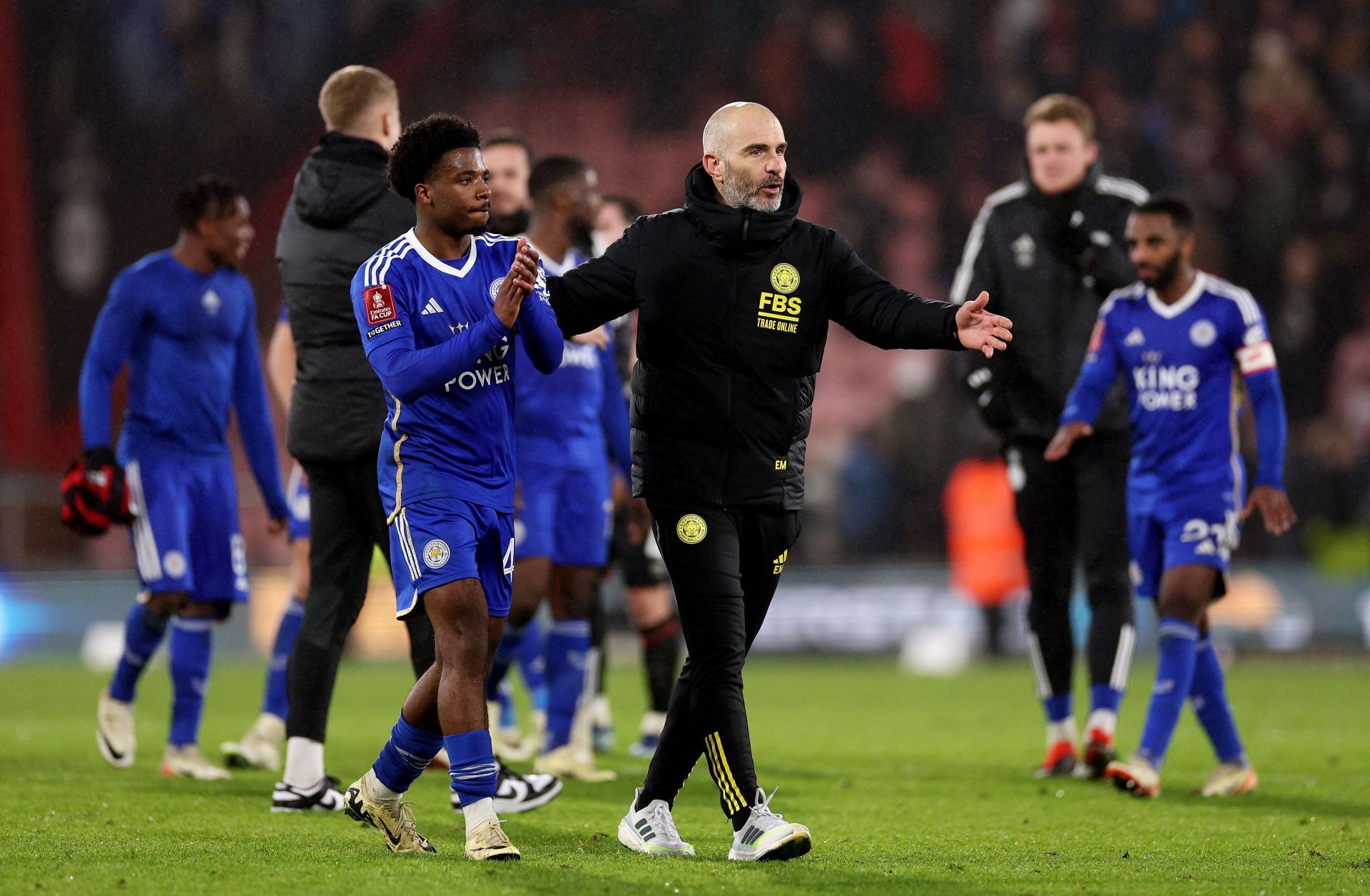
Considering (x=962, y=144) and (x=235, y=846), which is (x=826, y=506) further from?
(x=235, y=846)

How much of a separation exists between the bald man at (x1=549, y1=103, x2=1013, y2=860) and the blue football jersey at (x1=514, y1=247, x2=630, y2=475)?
1997 mm

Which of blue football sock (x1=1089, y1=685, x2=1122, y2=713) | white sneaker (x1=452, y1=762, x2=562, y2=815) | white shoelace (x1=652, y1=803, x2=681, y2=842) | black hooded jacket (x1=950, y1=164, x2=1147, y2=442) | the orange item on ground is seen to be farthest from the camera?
the orange item on ground

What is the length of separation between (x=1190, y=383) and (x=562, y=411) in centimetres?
246

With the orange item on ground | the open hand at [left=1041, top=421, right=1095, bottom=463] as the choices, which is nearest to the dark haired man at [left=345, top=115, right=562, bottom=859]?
the open hand at [left=1041, top=421, right=1095, bottom=463]

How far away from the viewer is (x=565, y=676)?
6.83 meters

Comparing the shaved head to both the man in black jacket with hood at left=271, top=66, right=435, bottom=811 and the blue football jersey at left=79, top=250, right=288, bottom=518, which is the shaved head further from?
the blue football jersey at left=79, top=250, right=288, bottom=518

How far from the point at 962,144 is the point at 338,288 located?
48.3ft

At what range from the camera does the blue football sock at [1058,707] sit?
7.28 meters

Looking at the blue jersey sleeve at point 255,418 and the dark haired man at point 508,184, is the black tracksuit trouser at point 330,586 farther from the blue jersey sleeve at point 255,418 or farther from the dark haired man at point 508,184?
the dark haired man at point 508,184

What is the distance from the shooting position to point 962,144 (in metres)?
19.5

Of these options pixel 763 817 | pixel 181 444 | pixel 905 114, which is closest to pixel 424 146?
pixel 763 817

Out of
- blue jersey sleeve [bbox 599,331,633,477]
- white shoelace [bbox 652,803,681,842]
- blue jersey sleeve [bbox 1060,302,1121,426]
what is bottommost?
white shoelace [bbox 652,803,681,842]

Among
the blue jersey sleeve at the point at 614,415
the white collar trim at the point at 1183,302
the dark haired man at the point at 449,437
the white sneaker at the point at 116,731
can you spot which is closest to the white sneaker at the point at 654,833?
the dark haired man at the point at 449,437

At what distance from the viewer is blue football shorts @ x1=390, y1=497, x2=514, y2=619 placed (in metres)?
4.55
